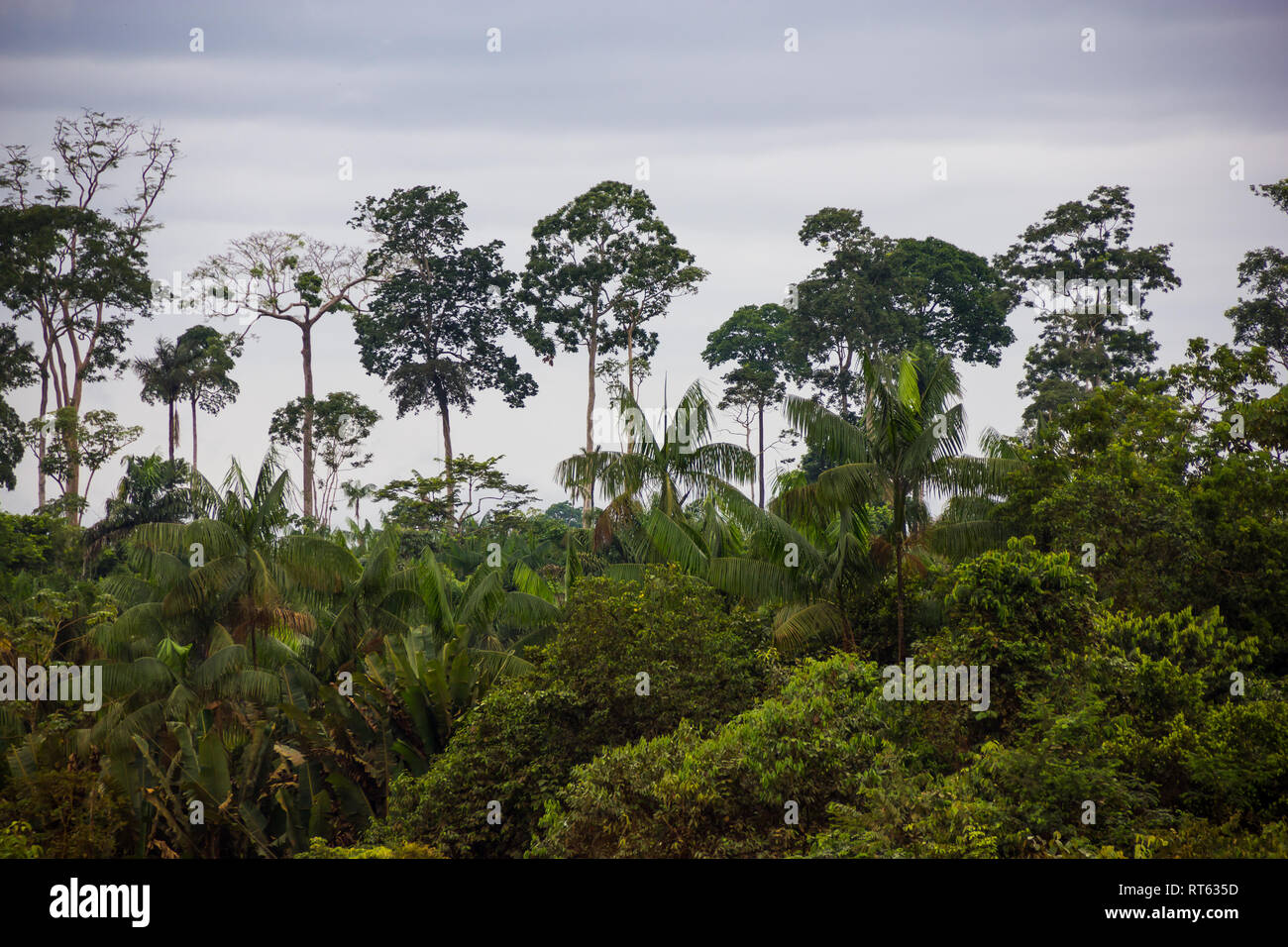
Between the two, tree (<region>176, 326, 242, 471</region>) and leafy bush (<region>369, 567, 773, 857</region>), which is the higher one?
tree (<region>176, 326, 242, 471</region>)

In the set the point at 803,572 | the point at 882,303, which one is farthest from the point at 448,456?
the point at 803,572

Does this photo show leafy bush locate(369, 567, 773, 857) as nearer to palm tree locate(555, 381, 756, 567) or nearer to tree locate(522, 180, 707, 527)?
palm tree locate(555, 381, 756, 567)

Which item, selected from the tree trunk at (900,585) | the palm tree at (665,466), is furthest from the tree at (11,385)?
the tree trunk at (900,585)

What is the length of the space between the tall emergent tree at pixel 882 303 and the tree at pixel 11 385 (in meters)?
32.2

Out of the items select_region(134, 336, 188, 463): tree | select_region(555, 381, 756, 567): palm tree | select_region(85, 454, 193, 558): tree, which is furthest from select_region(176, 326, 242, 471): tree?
select_region(555, 381, 756, 567): palm tree

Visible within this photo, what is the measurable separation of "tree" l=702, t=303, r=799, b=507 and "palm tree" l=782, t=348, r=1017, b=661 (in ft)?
111

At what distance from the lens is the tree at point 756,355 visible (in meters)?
54.6

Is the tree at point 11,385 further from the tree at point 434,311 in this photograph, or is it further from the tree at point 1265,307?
the tree at point 1265,307

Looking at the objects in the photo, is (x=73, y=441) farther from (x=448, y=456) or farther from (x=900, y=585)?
(x=900, y=585)

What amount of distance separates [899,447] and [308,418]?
35738 millimetres

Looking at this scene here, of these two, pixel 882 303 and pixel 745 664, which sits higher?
pixel 882 303

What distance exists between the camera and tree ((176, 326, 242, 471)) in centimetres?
5125

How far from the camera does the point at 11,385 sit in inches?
1727

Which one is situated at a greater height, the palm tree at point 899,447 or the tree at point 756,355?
the tree at point 756,355
